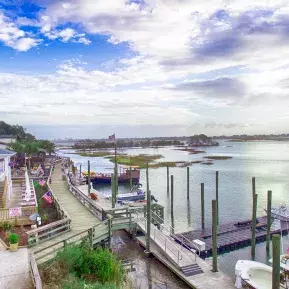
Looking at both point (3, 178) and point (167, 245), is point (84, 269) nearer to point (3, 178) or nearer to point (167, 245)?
point (167, 245)

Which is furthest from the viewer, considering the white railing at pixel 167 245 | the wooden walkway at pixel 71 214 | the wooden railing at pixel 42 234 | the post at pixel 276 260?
the white railing at pixel 167 245

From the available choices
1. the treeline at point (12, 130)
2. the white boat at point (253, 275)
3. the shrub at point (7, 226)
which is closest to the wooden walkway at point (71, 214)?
the shrub at point (7, 226)

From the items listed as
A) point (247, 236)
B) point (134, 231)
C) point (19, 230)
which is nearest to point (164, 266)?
point (134, 231)

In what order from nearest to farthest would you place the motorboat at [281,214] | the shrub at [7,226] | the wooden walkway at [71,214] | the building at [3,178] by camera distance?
the wooden walkway at [71,214]
the shrub at [7,226]
the building at [3,178]
the motorboat at [281,214]

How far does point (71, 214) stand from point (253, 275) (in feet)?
39.1

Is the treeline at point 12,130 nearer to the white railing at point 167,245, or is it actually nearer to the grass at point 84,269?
the white railing at point 167,245

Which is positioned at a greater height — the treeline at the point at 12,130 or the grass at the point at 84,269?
the treeline at the point at 12,130

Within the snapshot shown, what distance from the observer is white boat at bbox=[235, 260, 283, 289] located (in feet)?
50.6

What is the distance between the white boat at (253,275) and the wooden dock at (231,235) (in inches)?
244

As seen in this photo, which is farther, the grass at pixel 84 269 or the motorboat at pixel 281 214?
the motorboat at pixel 281 214

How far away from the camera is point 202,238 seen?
25.4m

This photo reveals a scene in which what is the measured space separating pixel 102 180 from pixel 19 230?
4093cm

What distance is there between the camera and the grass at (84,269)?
473 inches

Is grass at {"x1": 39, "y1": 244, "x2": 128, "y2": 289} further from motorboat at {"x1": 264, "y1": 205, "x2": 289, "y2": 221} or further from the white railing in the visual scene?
motorboat at {"x1": 264, "y1": 205, "x2": 289, "y2": 221}
